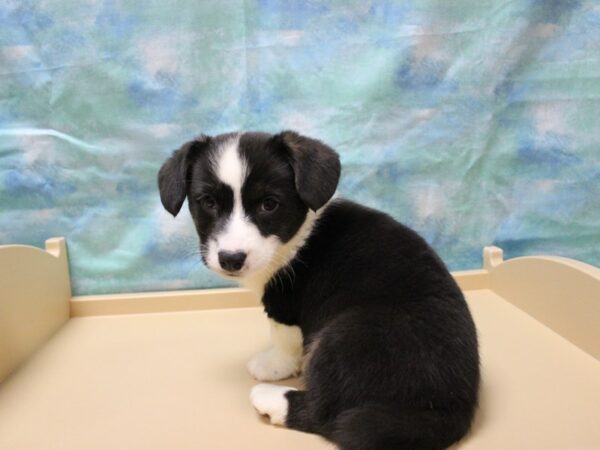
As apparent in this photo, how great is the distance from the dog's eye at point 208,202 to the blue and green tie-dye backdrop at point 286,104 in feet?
3.00

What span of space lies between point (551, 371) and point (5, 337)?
190 centimetres

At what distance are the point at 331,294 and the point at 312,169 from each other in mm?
386

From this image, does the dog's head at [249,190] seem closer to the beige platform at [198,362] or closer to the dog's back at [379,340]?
the dog's back at [379,340]

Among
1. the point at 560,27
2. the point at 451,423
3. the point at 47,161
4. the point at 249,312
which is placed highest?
the point at 560,27

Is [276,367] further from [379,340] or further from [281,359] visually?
[379,340]

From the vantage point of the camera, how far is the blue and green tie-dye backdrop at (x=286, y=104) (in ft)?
7.97

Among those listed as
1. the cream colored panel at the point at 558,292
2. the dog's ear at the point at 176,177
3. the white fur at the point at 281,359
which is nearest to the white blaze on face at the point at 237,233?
→ the dog's ear at the point at 176,177

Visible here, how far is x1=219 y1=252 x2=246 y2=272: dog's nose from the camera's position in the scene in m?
1.52

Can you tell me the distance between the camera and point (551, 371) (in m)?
1.86

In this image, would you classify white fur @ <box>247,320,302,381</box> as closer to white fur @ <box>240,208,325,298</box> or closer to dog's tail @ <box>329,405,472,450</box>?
white fur @ <box>240,208,325,298</box>

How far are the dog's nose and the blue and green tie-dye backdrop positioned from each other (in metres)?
1.09

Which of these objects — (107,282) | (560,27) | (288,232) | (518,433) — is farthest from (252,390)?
(560,27)

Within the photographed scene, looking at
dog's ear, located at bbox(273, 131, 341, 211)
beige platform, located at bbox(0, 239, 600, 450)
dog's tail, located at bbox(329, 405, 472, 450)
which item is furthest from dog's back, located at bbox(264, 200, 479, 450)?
dog's ear, located at bbox(273, 131, 341, 211)

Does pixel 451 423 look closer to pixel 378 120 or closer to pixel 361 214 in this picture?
pixel 361 214
